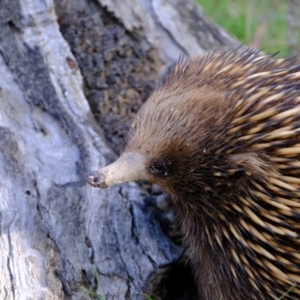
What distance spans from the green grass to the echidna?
2.19 m

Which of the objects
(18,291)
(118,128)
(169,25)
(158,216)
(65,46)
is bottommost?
(18,291)

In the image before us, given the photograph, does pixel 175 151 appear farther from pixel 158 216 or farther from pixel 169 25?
pixel 169 25

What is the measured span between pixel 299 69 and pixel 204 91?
358mm

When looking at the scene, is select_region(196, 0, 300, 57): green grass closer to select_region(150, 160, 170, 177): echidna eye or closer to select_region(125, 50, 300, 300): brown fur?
select_region(125, 50, 300, 300): brown fur

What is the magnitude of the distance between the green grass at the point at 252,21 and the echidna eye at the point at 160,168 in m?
2.41

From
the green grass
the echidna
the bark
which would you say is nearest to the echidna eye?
the echidna

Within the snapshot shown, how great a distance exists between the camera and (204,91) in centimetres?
244

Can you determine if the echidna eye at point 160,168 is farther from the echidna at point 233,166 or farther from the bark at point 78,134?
the bark at point 78,134

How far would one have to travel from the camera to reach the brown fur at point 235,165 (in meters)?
2.28

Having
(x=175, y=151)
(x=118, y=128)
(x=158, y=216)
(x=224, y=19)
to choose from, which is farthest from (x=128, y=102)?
(x=224, y=19)

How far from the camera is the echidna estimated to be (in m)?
2.28

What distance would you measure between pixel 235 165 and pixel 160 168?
268 mm

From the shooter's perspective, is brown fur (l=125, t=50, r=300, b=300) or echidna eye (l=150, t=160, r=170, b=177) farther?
echidna eye (l=150, t=160, r=170, b=177)

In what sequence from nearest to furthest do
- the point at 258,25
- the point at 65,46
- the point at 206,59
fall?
the point at 206,59, the point at 65,46, the point at 258,25
